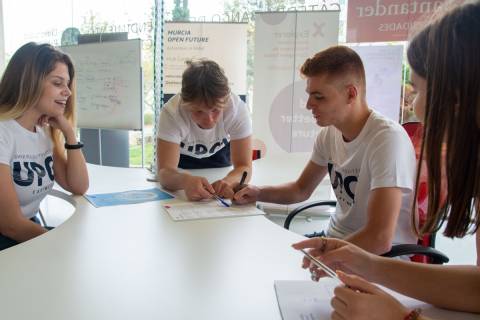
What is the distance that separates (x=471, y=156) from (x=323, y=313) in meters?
0.42

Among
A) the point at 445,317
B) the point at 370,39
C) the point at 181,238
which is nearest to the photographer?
the point at 445,317

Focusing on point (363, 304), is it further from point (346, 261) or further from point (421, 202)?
point (421, 202)

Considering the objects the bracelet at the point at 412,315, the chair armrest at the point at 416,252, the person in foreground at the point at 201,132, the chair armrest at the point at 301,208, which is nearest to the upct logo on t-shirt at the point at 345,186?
the chair armrest at the point at 301,208

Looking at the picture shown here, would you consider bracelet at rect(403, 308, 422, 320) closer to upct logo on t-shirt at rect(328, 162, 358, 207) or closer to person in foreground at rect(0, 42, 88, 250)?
upct logo on t-shirt at rect(328, 162, 358, 207)

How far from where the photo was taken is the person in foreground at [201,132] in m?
1.75

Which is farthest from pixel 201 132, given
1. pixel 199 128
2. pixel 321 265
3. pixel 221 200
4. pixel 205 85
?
pixel 321 265

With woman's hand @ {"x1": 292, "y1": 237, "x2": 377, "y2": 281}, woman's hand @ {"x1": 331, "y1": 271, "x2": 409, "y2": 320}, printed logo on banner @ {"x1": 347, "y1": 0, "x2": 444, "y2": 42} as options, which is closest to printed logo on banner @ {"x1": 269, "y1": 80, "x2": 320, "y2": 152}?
printed logo on banner @ {"x1": 347, "y1": 0, "x2": 444, "y2": 42}

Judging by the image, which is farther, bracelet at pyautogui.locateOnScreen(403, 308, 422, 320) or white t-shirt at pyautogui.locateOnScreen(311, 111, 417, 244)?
white t-shirt at pyautogui.locateOnScreen(311, 111, 417, 244)

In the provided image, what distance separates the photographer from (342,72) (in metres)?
1.58

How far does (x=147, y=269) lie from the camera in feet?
3.54

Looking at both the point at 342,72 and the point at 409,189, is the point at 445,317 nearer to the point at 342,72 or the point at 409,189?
the point at 409,189

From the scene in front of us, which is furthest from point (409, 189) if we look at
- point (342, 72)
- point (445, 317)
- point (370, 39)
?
point (370, 39)

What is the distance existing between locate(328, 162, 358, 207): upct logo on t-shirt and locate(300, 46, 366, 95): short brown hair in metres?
0.33

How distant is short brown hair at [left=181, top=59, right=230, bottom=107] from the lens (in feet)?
5.73
